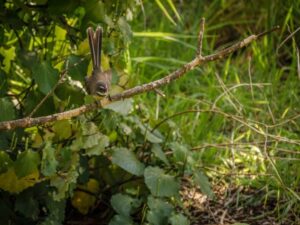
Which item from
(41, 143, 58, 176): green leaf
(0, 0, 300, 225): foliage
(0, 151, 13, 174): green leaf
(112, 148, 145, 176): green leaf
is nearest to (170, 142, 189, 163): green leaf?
(0, 0, 300, 225): foliage

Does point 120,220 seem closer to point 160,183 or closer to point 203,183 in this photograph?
point 160,183

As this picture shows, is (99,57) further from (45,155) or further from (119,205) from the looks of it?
(119,205)

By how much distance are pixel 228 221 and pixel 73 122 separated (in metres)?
0.74

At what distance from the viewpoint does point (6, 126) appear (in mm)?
1716

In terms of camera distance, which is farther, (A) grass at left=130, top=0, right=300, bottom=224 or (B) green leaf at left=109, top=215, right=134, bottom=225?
(A) grass at left=130, top=0, right=300, bottom=224

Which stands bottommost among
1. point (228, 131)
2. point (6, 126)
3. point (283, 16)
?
point (228, 131)

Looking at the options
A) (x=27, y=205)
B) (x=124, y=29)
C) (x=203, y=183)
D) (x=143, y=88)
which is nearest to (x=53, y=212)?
(x=27, y=205)

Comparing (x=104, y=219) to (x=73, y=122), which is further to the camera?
(x=104, y=219)

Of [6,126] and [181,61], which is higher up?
[6,126]

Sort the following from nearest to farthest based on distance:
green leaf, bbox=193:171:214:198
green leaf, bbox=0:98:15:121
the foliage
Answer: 1. green leaf, bbox=0:98:15:121
2. the foliage
3. green leaf, bbox=193:171:214:198

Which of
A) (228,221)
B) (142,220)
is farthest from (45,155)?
(228,221)

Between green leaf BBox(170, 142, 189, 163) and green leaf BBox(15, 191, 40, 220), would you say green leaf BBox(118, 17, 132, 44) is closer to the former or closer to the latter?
green leaf BBox(170, 142, 189, 163)

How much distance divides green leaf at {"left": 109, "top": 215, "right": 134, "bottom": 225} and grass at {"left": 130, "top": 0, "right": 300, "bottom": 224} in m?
0.36

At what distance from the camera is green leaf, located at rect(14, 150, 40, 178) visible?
1976 millimetres
